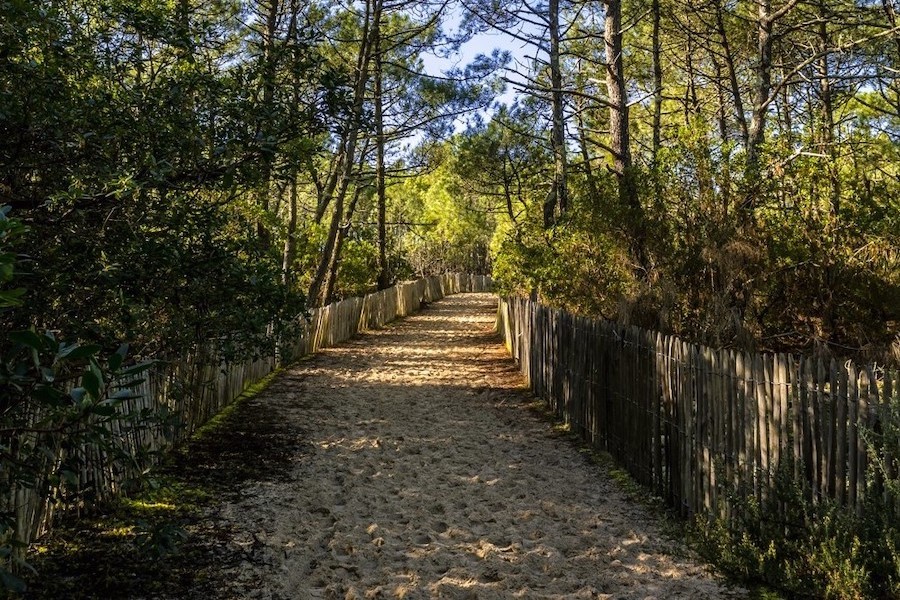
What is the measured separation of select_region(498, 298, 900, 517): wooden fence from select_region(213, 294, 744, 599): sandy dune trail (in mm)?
491

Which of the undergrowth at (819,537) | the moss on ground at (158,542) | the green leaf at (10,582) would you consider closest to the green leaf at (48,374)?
the green leaf at (10,582)

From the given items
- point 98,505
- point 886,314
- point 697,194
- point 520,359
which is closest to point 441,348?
point 520,359

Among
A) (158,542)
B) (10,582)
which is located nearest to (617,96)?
(158,542)

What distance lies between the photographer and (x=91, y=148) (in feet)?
15.0

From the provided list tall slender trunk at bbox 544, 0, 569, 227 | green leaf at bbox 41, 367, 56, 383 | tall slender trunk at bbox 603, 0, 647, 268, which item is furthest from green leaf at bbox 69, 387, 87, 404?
tall slender trunk at bbox 544, 0, 569, 227

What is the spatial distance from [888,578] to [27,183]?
5708 millimetres

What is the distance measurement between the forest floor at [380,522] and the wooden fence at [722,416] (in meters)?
0.46

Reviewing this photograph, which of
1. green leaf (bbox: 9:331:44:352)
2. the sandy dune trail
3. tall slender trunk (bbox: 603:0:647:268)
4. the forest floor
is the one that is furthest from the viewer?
tall slender trunk (bbox: 603:0:647:268)

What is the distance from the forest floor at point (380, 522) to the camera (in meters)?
4.50

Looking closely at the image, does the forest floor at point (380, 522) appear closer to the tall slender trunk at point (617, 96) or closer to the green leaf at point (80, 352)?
the green leaf at point (80, 352)

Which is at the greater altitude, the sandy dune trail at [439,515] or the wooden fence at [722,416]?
the wooden fence at [722,416]

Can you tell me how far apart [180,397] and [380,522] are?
1.93 meters

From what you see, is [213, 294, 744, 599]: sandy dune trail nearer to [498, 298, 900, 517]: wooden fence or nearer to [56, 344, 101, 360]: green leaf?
[498, 298, 900, 517]: wooden fence

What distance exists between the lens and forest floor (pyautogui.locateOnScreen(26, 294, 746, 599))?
450 centimetres
